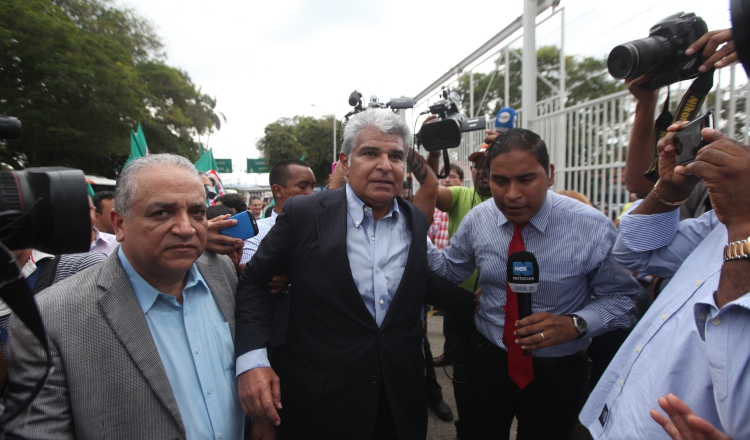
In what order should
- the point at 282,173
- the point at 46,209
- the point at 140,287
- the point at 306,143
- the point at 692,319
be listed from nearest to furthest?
the point at 46,209 < the point at 692,319 < the point at 140,287 < the point at 282,173 < the point at 306,143

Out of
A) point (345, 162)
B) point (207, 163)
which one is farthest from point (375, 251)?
point (207, 163)

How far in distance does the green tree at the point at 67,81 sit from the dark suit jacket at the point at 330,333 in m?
9.87

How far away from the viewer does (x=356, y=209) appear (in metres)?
1.94

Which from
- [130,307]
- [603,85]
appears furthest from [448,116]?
[603,85]

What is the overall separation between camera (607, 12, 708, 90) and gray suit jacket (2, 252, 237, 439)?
1.95 metres

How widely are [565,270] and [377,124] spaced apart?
1.10m

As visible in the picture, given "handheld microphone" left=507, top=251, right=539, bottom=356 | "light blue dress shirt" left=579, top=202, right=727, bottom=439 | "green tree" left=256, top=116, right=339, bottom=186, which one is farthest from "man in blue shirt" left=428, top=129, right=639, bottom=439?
"green tree" left=256, top=116, right=339, bottom=186

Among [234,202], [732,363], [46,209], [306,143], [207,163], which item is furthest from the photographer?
[306,143]

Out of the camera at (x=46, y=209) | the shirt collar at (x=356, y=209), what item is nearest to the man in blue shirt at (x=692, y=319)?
the shirt collar at (x=356, y=209)

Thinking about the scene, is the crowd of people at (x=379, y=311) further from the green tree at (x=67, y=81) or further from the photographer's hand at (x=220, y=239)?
the green tree at (x=67, y=81)

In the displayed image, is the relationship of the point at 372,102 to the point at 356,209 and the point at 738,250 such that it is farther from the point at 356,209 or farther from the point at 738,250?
the point at 738,250

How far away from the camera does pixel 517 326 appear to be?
1.76 meters

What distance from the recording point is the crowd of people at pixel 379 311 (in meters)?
1.15

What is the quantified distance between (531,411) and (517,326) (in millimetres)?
571
